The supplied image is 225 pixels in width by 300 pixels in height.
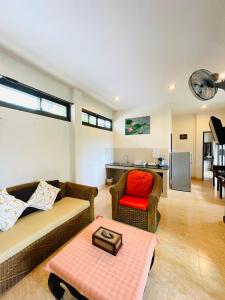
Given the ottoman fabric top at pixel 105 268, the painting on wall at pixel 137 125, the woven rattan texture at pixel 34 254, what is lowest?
the woven rattan texture at pixel 34 254

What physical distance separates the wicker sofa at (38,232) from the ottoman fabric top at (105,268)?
45cm

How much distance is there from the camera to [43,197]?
2.16 m

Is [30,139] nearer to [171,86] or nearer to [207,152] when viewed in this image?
[171,86]

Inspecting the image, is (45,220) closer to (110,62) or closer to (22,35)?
(22,35)

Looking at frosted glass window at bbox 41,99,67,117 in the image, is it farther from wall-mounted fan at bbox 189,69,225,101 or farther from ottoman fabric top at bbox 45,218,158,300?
wall-mounted fan at bbox 189,69,225,101

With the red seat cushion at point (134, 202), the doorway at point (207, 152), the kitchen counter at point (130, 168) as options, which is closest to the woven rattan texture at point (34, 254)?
the red seat cushion at point (134, 202)

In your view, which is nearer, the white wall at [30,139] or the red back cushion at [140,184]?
the white wall at [30,139]

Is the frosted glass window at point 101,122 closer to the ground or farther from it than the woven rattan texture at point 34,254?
farther from it

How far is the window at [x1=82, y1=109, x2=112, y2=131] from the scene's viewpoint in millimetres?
3959

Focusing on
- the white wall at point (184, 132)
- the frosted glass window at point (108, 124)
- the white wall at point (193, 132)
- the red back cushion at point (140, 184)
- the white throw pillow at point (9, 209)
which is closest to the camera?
the white throw pillow at point (9, 209)

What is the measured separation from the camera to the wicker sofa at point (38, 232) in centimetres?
137

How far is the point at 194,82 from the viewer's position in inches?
74.1

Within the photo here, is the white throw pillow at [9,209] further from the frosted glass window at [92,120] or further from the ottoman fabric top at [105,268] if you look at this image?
the frosted glass window at [92,120]

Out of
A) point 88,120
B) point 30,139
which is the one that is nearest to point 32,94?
point 30,139
